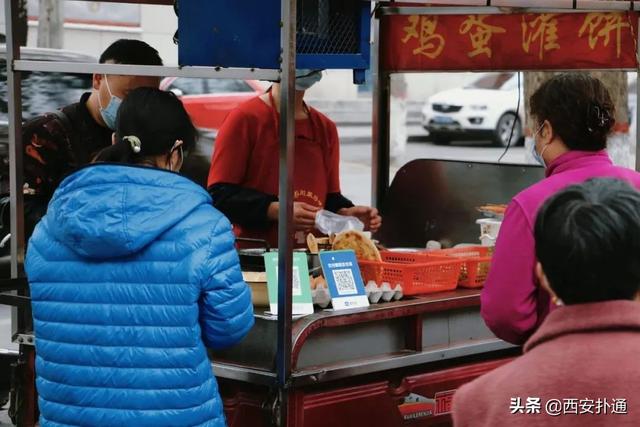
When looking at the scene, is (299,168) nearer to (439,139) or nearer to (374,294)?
(374,294)

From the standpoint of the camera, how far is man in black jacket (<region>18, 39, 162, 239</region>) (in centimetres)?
417

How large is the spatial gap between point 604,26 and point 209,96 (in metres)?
7.28

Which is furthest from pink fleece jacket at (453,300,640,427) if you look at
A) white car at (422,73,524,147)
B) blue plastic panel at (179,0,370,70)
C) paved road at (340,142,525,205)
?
white car at (422,73,524,147)

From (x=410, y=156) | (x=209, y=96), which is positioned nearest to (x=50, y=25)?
(x=209, y=96)

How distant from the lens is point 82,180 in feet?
9.59

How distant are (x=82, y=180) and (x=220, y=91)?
932 cm

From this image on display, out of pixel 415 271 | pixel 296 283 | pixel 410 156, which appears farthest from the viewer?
pixel 410 156

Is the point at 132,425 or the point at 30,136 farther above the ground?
the point at 30,136

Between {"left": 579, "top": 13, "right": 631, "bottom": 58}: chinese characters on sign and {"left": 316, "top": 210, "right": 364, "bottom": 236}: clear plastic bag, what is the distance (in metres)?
1.35

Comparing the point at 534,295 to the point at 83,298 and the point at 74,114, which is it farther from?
the point at 74,114

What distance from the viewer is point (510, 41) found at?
5.13 meters

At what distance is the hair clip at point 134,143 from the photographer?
3.02 meters

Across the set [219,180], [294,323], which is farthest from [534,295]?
[219,180]

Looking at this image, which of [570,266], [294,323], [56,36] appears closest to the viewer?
[570,266]
